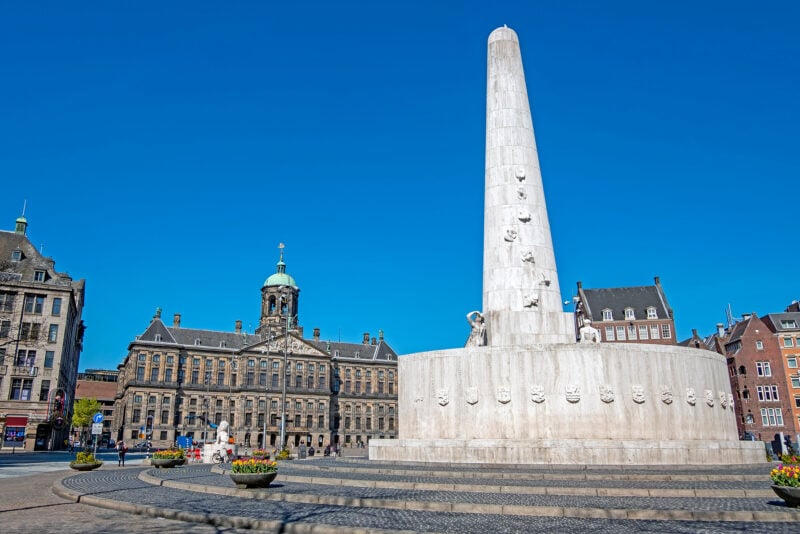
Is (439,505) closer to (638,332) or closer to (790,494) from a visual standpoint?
(790,494)

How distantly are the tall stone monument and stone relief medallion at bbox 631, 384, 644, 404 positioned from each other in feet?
0.09

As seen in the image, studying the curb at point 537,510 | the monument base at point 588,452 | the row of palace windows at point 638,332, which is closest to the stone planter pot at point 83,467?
the curb at point 537,510

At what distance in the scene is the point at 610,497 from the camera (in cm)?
1082

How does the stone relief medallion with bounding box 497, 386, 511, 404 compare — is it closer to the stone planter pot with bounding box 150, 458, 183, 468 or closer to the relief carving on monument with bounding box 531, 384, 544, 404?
the relief carving on monument with bounding box 531, 384, 544, 404

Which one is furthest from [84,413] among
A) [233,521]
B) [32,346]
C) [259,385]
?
[233,521]

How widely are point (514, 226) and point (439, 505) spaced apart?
39.0 feet

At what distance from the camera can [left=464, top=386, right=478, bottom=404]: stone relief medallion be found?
17.2 meters

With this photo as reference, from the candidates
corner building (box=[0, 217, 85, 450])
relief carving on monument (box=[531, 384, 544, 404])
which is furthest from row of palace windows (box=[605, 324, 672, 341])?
corner building (box=[0, 217, 85, 450])

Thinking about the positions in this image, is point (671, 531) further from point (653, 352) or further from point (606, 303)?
point (606, 303)

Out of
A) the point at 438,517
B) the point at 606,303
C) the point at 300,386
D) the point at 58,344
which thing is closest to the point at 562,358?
the point at 438,517

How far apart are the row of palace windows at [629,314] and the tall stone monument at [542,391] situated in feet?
157

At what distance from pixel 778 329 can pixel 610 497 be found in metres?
59.4

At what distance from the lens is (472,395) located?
17250 mm

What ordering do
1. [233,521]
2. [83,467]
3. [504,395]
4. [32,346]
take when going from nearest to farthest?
[233,521] < [504,395] < [83,467] < [32,346]
